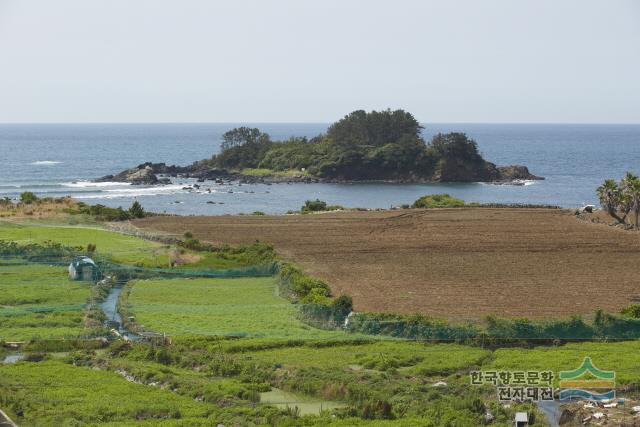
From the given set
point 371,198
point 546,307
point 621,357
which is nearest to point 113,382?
point 621,357

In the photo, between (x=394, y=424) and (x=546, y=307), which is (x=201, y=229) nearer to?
(x=546, y=307)

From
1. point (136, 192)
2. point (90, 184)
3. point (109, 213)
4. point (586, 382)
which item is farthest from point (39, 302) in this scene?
point (90, 184)

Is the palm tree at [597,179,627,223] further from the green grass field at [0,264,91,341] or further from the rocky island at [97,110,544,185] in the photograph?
the rocky island at [97,110,544,185]

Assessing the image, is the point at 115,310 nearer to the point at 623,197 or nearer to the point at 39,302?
the point at 39,302

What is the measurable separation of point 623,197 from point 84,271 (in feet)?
134

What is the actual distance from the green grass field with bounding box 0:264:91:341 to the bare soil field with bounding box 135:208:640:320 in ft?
40.4

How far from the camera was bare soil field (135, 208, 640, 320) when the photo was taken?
3966 cm

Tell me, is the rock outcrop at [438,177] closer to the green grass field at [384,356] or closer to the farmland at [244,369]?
the farmland at [244,369]

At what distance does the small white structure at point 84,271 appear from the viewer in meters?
43.4

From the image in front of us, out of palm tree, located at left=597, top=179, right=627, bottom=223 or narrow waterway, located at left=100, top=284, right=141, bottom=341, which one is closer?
narrow waterway, located at left=100, top=284, right=141, bottom=341

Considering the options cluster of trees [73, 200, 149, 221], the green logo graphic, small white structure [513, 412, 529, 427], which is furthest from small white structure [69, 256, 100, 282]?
small white structure [513, 412, 529, 427]

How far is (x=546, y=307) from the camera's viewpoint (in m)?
38.3

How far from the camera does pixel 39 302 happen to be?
3869 centimetres

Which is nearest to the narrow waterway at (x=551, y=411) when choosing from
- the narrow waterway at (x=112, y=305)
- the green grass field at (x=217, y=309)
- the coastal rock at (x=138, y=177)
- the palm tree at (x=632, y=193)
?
the green grass field at (x=217, y=309)
